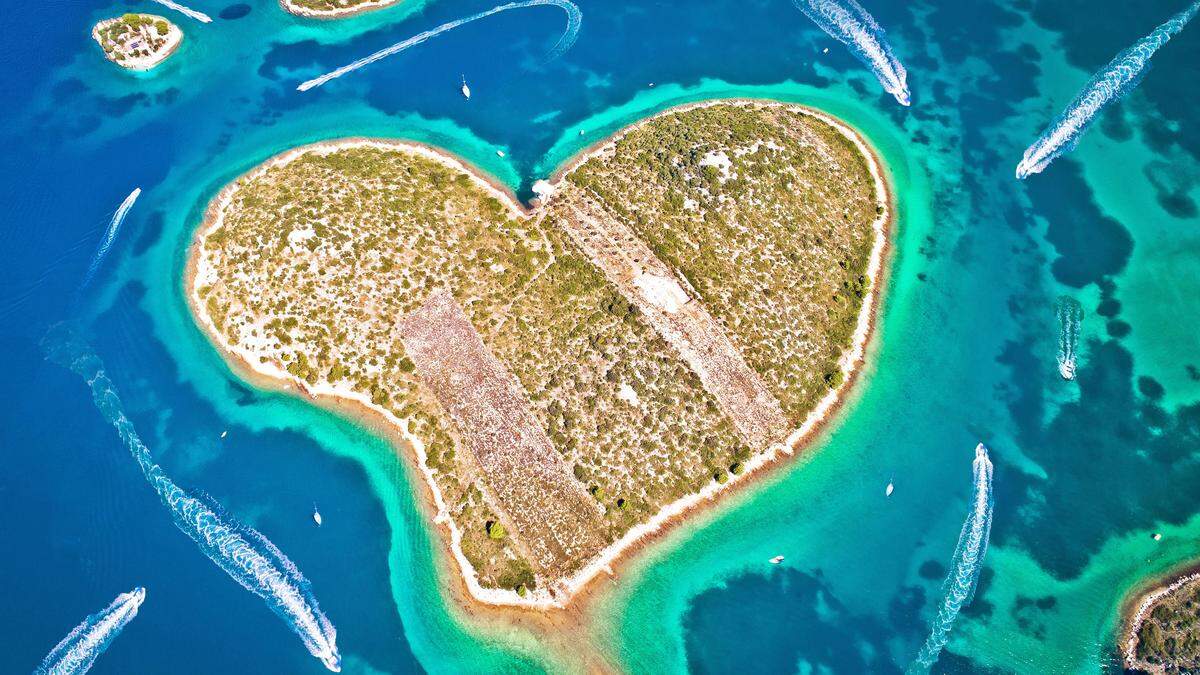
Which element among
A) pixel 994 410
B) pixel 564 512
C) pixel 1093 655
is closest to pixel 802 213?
pixel 994 410

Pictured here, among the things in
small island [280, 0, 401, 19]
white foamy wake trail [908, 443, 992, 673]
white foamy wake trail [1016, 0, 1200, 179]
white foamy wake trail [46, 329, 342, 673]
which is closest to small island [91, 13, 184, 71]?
small island [280, 0, 401, 19]

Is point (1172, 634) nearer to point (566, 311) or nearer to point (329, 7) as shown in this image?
point (566, 311)

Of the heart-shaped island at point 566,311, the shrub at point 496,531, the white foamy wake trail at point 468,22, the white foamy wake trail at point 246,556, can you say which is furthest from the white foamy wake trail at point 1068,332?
the white foamy wake trail at point 246,556

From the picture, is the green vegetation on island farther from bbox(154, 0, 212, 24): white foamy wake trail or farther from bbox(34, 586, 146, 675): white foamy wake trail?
bbox(154, 0, 212, 24): white foamy wake trail

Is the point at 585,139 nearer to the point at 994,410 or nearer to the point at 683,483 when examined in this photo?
the point at 683,483

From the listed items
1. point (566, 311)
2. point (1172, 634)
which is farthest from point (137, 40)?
point (1172, 634)

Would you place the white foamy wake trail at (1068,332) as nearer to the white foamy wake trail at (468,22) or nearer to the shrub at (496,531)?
the shrub at (496,531)
